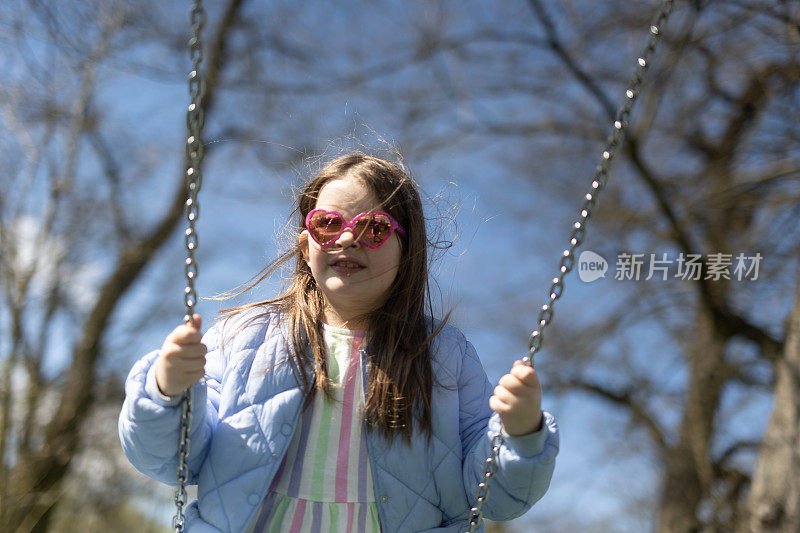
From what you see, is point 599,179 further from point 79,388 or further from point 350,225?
point 79,388

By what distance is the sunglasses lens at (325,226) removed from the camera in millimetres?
1765

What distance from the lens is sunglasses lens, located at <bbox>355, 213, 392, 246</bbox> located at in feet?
5.82

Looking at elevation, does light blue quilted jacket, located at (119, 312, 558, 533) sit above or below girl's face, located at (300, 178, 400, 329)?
below

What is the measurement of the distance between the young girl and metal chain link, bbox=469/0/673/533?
5 centimetres

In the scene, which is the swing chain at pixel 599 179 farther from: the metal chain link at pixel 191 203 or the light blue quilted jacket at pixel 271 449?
the metal chain link at pixel 191 203

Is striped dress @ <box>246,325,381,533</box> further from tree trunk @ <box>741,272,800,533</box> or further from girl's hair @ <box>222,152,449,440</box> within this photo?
tree trunk @ <box>741,272,800,533</box>

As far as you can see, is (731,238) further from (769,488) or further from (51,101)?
(51,101)

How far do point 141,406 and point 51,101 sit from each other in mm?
6561

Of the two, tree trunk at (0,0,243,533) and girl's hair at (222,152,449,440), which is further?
tree trunk at (0,0,243,533)

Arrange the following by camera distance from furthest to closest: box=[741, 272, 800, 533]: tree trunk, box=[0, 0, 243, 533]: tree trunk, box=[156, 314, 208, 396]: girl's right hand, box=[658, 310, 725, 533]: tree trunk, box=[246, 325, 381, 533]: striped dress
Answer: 1. box=[658, 310, 725, 533]: tree trunk
2. box=[0, 0, 243, 533]: tree trunk
3. box=[741, 272, 800, 533]: tree trunk
4. box=[246, 325, 381, 533]: striped dress
5. box=[156, 314, 208, 396]: girl's right hand

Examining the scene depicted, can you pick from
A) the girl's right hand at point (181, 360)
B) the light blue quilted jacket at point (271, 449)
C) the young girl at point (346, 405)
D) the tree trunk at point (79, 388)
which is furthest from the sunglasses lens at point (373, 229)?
the tree trunk at point (79, 388)

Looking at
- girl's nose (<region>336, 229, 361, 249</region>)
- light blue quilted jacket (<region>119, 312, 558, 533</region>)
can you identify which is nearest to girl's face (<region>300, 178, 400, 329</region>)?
girl's nose (<region>336, 229, 361, 249</region>)

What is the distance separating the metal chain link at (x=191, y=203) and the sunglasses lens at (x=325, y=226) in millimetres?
317

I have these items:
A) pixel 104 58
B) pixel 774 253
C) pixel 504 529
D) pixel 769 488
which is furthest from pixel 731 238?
pixel 104 58
